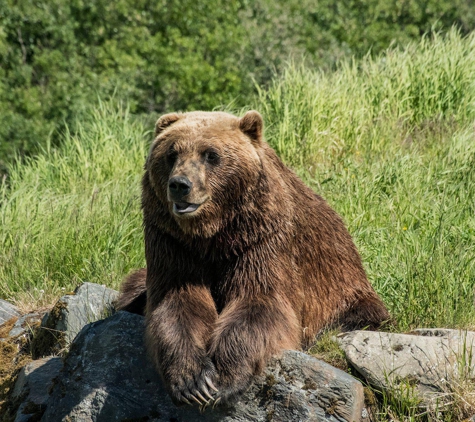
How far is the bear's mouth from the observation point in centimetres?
447

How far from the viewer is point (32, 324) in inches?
245

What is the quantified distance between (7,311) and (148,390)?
2.34 meters

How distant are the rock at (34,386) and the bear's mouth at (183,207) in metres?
1.40

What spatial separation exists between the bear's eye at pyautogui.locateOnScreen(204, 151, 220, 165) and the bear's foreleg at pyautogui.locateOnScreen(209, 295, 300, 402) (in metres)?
0.79

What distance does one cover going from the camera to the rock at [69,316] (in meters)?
5.66

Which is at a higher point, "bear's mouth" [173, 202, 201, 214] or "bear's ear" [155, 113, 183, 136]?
"bear's ear" [155, 113, 183, 136]

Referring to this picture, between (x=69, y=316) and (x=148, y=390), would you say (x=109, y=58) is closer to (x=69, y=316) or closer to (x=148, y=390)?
(x=69, y=316)

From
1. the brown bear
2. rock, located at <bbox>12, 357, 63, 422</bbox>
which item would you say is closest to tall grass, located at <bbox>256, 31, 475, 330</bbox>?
the brown bear

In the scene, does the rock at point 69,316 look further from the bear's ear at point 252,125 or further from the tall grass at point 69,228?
the bear's ear at point 252,125

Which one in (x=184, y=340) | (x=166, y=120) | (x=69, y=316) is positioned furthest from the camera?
(x=69, y=316)

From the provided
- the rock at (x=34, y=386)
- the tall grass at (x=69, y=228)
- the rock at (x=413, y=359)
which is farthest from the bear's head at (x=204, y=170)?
the tall grass at (x=69, y=228)

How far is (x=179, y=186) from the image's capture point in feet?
14.5

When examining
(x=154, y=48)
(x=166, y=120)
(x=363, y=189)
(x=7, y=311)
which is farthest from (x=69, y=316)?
(x=154, y=48)

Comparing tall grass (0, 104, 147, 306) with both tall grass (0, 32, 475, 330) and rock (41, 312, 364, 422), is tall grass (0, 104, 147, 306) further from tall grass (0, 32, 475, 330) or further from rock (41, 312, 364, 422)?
rock (41, 312, 364, 422)
